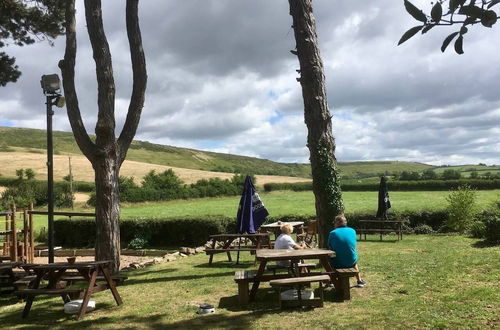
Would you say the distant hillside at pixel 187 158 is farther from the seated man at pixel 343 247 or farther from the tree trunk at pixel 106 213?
the seated man at pixel 343 247

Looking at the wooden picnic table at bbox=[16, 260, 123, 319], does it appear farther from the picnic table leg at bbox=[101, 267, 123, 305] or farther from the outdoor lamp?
the outdoor lamp

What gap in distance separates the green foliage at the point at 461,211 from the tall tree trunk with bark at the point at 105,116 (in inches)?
492

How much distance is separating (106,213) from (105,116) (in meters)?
2.20

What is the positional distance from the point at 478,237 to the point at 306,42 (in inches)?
386

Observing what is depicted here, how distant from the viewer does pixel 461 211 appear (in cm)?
1709

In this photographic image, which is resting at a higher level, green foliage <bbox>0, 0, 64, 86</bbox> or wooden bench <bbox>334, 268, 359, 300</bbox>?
green foliage <bbox>0, 0, 64, 86</bbox>

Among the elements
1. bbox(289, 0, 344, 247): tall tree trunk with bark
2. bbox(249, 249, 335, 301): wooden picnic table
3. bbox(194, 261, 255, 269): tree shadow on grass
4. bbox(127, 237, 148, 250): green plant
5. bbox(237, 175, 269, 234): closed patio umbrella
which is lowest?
bbox(127, 237, 148, 250): green plant

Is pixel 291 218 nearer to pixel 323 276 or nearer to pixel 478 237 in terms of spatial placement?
pixel 478 237

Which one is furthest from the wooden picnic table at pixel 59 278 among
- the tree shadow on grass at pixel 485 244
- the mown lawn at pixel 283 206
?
the mown lawn at pixel 283 206

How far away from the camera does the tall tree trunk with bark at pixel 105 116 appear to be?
10.3 m

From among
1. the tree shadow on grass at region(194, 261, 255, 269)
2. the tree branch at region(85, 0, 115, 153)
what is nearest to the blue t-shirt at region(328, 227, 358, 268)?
the tree shadow on grass at region(194, 261, 255, 269)

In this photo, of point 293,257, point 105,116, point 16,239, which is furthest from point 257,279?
point 16,239

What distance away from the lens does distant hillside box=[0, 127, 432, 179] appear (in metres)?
114

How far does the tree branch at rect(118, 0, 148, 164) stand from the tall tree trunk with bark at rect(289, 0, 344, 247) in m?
3.83
